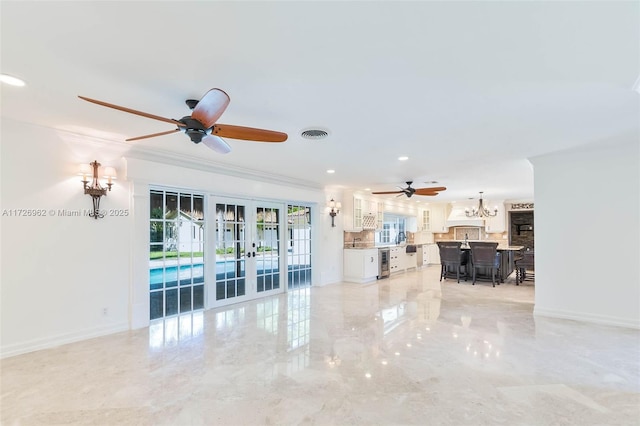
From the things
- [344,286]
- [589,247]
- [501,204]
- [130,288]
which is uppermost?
[501,204]

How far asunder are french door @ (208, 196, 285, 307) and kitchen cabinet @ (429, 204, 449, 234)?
7348mm

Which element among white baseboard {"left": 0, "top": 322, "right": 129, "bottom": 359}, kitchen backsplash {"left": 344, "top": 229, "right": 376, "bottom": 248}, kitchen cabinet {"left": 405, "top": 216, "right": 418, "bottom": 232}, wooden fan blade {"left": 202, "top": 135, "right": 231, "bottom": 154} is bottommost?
white baseboard {"left": 0, "top": 322, "right": 129, "bottom": 359}

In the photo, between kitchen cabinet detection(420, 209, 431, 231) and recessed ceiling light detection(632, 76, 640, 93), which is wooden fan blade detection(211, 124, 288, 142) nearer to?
recessed ceiling light detection(632, 76, 640, 93)

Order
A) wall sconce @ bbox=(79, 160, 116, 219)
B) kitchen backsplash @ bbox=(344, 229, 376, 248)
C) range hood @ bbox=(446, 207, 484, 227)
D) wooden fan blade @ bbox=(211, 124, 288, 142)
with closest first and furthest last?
wooden fan blade @ bbox=(211, 124, 288, 142)
wall sconce @ bbox=(79, 160, 116, 219)
kitchen backsplash @ bbox=(344, 229, 376, 248)
range hood @ bbox=(446, 207, 484, 227)

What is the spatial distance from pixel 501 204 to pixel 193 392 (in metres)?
10.9

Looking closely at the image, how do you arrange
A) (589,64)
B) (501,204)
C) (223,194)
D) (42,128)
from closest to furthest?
(589,64) → (42,128) → (223,194) → (501,204)

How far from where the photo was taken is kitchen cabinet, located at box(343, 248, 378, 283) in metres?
7.55

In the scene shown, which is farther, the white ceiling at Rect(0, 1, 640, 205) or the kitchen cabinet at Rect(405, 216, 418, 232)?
the kitchen cabinet at Rect(405, 216, 418, 232)

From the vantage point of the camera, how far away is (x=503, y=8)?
1.52 m

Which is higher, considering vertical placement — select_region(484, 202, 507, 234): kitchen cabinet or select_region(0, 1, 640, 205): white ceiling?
select_region(0, 1, 640, 205): white ceiling

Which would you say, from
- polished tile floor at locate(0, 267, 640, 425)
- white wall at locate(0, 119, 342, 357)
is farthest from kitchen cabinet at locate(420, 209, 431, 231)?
white wall at locate(0, 119, 342, 357)

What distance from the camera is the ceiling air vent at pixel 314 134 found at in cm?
337

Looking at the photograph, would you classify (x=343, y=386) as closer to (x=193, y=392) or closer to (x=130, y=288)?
(x=193, y=392)

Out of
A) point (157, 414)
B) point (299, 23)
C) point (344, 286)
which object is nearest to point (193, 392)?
point (157, 414)
